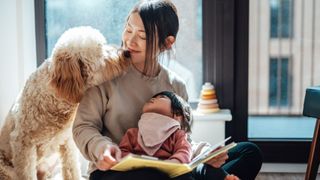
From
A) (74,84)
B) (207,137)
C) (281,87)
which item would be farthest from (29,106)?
(281,87)

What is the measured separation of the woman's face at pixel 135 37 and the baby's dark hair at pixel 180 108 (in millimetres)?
153


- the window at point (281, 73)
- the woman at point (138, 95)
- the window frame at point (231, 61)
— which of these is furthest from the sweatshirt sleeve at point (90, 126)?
the window at point (281, 73)

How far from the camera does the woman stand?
155 centimetres

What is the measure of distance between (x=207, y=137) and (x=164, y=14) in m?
0.91

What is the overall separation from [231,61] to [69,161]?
3.03ft

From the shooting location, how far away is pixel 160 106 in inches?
62.9

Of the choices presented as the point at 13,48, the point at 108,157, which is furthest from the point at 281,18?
the point at 108,157

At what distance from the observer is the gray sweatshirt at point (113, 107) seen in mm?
1547

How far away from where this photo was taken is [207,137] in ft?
7.84

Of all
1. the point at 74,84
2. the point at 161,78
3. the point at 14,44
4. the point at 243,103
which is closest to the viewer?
the point at 74,84

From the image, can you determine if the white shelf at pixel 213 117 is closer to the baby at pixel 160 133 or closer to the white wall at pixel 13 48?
the baby at pixel 160 133

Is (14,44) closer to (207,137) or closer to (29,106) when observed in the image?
(29,106)

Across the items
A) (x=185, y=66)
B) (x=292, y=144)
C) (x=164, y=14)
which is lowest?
(x=292, y=144)

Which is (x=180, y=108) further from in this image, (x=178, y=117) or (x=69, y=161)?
(x=69, y=161)
